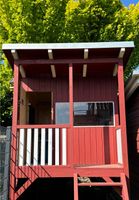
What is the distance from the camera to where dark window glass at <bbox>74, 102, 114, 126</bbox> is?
795 centimetres

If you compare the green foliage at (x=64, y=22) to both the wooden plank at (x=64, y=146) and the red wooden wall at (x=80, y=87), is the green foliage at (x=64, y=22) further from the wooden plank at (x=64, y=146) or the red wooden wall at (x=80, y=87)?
the wooden plank at (x=64, y=146)

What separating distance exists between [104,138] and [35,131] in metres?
Result: 1.76

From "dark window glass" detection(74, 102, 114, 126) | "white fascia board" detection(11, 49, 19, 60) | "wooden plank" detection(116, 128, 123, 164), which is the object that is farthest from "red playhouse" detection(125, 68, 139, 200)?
"white fascia board" detection(11, 49, 19, 60)

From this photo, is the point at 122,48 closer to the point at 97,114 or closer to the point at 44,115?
the point at 97,114

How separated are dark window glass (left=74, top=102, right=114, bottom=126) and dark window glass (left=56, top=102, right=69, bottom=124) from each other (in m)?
0.27

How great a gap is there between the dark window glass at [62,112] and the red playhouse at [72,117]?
0.09 ft

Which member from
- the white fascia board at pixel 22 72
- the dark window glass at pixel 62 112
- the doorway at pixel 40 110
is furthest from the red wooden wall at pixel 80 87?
the doorway at pixel 40 110

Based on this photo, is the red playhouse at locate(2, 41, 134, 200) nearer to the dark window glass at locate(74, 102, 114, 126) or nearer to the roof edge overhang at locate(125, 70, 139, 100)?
the dark window glass at locate(74, 102, 114, 126)

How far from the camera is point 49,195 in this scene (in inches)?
399

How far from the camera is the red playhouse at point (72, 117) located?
6.28 meters

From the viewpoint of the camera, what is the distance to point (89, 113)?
8086 mm

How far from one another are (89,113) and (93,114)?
115 mm

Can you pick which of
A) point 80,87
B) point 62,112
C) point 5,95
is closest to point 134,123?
point 80,87

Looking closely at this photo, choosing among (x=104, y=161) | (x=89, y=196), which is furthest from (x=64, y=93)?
(x=89, y=196)
